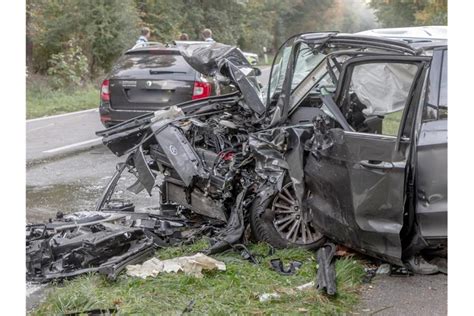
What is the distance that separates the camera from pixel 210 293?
4.57 m

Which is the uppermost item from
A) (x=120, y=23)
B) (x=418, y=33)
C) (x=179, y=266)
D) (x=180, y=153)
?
(x=120, y=23)

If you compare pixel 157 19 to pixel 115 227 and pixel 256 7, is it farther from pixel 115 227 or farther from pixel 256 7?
pixel 115 227

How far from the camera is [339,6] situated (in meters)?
65.7

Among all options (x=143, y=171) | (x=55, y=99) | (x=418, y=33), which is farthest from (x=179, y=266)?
(x=55, y=99)

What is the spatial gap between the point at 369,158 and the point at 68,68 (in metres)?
18.0

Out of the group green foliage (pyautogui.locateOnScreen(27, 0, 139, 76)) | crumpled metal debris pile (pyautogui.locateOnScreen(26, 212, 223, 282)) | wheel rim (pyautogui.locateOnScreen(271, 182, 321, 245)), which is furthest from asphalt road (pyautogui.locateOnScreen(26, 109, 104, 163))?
green foliage (pyautogui.locateOnScreen(27, 0, 139, 76))

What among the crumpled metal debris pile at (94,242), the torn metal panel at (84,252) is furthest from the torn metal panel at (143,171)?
the torn metal panel at (84,252)

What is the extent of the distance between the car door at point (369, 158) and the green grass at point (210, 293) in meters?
0.40

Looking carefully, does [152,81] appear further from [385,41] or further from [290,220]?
[385,41]

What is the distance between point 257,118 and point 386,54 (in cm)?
195

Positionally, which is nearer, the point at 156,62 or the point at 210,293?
the point at 210,293

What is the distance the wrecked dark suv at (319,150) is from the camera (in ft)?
15.0

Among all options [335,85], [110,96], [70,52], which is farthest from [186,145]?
[70,52]

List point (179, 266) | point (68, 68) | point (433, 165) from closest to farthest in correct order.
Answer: point (433, 165) → point (179, 266) → point (68, 68)
